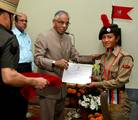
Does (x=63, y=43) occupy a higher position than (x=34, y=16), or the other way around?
(x=34, y=16)

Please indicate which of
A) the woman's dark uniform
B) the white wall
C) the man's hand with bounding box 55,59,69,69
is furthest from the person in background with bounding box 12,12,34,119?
the woman's dark uniform

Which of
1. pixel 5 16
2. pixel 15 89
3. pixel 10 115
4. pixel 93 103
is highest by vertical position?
pixel 5 16

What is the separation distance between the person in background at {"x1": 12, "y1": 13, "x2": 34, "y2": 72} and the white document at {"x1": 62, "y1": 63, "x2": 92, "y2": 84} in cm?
134

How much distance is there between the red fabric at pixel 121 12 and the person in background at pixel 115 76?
156cm

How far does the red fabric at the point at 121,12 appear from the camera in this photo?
15.5 ft

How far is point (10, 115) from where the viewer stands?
2434 millimetres

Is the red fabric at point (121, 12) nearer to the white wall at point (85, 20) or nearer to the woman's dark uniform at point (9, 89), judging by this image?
the white wall at point (85, 20)

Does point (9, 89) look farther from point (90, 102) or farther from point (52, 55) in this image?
point (90, 102)

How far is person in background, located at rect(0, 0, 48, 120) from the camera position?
2189mm

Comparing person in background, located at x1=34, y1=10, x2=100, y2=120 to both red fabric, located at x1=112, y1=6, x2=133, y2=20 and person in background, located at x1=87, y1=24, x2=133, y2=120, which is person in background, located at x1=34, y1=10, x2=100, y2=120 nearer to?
person in background, located at x1=87, y1=24, x2=133, y2=120

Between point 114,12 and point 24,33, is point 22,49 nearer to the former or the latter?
point 24,33

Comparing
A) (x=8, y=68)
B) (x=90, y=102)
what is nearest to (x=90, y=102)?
(x=90, y=102)

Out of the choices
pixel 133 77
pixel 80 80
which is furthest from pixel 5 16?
pixel 133 77

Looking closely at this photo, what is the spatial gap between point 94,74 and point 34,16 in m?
1.92
